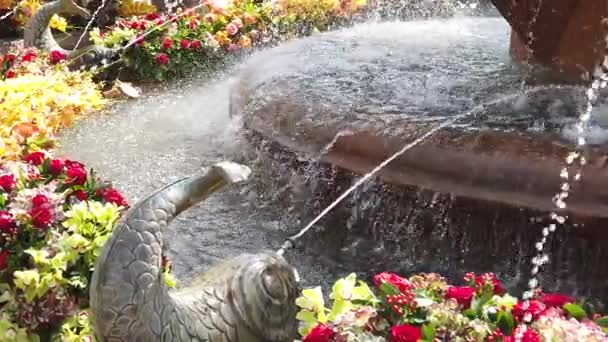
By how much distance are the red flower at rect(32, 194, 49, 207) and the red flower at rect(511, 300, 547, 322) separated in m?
1.54

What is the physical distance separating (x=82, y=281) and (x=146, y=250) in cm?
65

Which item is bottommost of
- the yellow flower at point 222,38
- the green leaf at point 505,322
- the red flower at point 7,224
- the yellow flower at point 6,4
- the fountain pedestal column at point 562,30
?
the yellow flower at point 6,4

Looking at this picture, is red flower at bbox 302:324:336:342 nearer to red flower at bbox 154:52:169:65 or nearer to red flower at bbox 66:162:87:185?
red flower at bbox 66:162:87:185

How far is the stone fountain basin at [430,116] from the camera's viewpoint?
2689 mm

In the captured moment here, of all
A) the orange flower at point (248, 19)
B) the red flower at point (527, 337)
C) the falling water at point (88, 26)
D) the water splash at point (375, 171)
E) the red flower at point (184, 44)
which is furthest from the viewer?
the falling water at point (88, 26)

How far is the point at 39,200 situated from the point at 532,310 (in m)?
1.60

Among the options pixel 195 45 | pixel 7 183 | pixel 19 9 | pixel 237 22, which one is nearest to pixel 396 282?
pixel 7 183

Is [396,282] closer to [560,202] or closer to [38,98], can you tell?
[560,202]

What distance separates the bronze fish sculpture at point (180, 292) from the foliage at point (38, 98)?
187 cm

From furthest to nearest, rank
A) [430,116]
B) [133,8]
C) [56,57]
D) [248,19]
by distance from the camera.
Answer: [133,8], [248,19], [56,57], [430,116]

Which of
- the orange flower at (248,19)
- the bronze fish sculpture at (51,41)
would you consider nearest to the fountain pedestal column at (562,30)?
the bronze fish sculpture at (51,41)

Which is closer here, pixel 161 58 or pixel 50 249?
pixel 50 249

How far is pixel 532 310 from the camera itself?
179 cm

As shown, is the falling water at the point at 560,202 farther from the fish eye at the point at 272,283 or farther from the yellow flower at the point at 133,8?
the yellow flower at the point at 133,8
